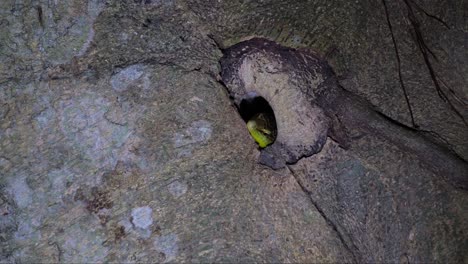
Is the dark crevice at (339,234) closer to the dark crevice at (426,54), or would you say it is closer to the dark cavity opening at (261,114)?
the dark cavity opening at (261,114)

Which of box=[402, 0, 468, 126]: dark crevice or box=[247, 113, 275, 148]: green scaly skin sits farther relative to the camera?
box=[247, 113, 275, 148]: green scaly skin

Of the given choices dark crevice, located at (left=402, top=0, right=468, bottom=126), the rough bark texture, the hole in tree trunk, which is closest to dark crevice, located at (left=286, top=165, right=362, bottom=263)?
the rough bark texture

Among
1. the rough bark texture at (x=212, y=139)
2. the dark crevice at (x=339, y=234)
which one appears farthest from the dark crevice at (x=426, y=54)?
the dark crevice at (x=339, y=234)

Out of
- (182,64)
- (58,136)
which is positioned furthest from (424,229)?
(58,136)

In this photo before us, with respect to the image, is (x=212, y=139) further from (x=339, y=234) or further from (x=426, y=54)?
(x=426, y=54)

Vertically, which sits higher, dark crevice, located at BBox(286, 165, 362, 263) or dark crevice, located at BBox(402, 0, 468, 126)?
dark crevice, located at BBox(402, 0, 468, 126)

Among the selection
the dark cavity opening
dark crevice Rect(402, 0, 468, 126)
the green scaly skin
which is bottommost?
the green scaly skin

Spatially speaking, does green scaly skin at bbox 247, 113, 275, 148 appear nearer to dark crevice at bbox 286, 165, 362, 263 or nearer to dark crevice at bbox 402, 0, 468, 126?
dark crevice at bbox 286, 165, 362, 263
